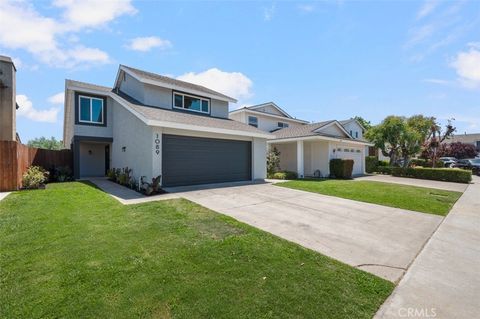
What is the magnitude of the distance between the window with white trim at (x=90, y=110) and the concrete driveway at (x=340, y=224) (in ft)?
30.0

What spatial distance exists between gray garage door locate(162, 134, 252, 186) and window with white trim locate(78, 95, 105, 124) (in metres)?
7.28

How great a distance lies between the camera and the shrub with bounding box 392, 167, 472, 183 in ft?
61.4

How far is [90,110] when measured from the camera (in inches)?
607

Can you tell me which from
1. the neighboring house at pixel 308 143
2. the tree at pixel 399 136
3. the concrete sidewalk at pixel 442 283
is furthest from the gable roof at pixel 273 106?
the concrete sidewalk at pixel 442 283

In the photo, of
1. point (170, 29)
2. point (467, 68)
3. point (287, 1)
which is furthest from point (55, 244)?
point (467, 68)

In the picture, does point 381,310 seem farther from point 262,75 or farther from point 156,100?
point 262,75

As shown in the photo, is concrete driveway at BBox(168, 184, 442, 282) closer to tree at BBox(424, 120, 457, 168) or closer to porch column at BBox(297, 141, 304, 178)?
porch column at BBox(297, 141, 304, 178)

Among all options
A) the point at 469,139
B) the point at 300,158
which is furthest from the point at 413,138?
the point at 469,139

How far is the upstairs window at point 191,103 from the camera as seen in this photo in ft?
52.2

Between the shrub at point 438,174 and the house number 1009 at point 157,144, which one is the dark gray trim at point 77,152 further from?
the shrub at point 438,174

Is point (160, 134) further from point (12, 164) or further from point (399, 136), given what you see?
point (399, 136)

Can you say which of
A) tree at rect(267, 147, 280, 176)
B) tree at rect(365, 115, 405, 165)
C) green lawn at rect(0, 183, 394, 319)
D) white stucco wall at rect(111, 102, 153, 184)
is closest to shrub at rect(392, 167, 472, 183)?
tree at rect(365, 115, 405, 165)

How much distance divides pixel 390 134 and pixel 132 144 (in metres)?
23.3

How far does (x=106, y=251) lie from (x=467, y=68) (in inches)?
698
